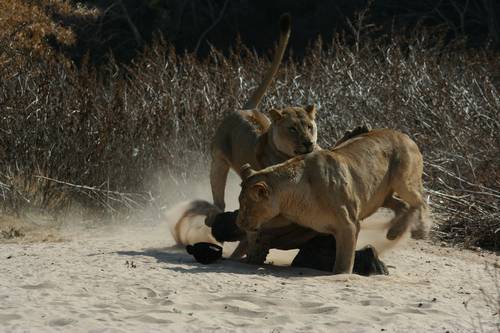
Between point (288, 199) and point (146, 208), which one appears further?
point (146, 208)

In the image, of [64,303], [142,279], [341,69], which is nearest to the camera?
[64,303]

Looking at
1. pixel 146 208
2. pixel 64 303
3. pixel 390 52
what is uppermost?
pixel 390 52

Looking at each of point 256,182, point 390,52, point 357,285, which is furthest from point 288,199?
point 390,52

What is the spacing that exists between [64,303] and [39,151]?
634 cm

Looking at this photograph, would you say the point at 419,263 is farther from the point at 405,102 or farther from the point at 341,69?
the point at 341,69

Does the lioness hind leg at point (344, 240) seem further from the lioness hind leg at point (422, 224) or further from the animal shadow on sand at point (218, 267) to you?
the lioness hind leg at point (422, 224)

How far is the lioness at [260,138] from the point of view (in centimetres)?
1041

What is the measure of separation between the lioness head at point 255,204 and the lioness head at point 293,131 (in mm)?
941

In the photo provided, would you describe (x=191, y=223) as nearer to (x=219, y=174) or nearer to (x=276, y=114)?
(x=219, y=174)

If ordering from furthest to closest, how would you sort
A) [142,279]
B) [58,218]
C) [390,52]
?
[390,52] < [58,218] < [142,279]

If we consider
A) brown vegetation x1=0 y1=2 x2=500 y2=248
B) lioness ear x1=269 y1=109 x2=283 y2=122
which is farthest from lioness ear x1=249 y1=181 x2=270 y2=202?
brown vegetation x1=0 y1=2 x2=500 y2=248

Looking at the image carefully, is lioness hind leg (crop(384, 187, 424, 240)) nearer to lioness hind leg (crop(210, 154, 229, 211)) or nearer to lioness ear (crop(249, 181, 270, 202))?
lioness ear (crop(249, 181, 270, 202))

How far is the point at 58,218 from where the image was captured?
13656 mm

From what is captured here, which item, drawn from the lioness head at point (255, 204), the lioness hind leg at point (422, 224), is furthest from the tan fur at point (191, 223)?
the lioness hind leg at point (422, 224)
